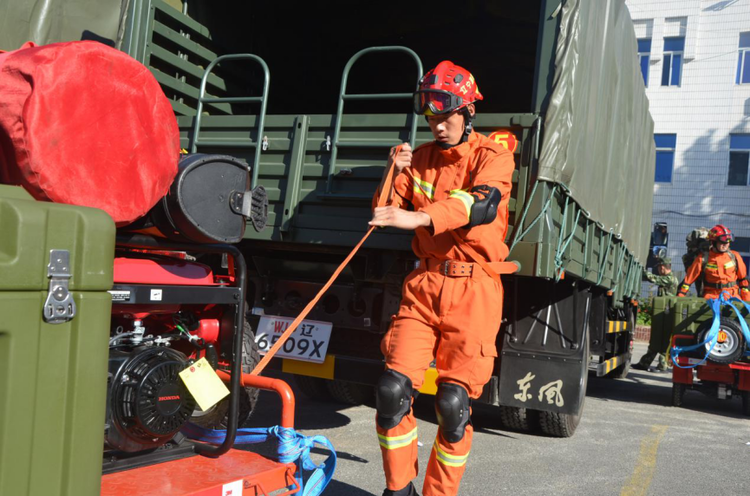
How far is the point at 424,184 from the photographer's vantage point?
3615 millimetres

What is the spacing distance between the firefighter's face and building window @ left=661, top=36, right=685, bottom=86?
64.7 feet

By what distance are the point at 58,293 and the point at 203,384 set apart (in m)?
0.91

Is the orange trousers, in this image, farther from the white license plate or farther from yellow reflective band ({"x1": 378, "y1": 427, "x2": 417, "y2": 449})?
the white license plate

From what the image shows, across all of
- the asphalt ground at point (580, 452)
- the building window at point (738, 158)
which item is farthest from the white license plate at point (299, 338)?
the building window at point (738, 158)

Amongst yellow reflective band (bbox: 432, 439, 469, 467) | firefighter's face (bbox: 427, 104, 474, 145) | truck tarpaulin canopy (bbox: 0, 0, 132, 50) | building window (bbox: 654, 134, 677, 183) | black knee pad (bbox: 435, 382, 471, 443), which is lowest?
yellow reflective band (bbox: 432, 439, 469, 467)

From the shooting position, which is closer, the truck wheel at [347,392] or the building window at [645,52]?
the truck wheel at [347,392]

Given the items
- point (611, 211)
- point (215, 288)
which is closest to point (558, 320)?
point (611, 211)

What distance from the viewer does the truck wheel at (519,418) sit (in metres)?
5.15

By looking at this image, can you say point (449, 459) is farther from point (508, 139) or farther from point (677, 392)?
point (677, 392)

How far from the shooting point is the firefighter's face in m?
3.47

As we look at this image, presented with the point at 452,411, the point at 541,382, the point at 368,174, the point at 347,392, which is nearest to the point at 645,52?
the point at 347,392

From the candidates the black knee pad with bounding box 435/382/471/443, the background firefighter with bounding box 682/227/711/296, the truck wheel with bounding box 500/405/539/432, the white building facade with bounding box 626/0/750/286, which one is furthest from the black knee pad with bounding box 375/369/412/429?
the white building facade with bounding box 626/0/750/286

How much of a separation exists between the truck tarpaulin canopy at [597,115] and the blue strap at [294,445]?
2.03 metres

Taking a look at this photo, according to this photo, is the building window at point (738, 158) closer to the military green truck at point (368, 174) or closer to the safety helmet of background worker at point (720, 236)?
the safety helmet of background worker at point (720, 236)
